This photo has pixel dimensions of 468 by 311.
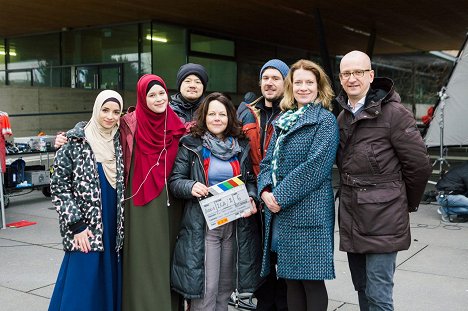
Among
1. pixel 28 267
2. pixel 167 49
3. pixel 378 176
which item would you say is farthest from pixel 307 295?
pixel 167 49

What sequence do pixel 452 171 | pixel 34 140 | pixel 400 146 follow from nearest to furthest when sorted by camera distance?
pixel 400 146, pixel 452 171, pixel 34 140

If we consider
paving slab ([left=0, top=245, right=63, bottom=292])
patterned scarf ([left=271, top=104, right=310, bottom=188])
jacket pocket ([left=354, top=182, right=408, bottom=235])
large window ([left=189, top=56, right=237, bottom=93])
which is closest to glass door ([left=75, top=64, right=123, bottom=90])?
large window ([left=189, top=56, right=237, bottom=93])

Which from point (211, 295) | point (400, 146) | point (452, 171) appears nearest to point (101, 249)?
point (211, 295)

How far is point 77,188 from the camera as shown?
3359 mm

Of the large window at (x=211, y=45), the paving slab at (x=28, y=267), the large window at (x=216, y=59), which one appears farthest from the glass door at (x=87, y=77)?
the paving slab at (x=28, y=267)

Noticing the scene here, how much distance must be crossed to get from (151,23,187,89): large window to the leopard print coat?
1545 centimetres

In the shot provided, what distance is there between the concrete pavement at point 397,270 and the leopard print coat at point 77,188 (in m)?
1.49

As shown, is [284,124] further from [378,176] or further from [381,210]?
[381,210]

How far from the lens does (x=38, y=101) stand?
61.1 feet

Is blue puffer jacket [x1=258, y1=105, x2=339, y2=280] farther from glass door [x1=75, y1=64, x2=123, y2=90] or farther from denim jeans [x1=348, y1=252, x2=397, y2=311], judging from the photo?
glass door [x1=75, y1=64, x2=123, y2=90]

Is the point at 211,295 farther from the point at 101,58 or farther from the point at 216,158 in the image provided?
the point at 101,58

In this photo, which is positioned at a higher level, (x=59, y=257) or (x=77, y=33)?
(x=77, y=33)

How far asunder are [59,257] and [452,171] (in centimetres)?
591

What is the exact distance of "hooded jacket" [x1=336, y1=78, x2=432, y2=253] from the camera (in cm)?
303
